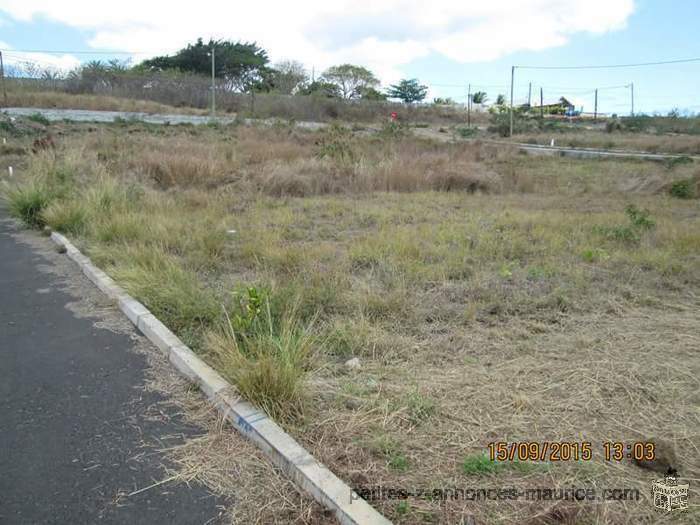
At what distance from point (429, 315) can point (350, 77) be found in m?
75.2

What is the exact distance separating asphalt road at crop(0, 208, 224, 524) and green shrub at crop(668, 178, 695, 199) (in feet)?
40.2

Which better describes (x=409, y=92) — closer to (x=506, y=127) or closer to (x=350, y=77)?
(x=350, y=77)

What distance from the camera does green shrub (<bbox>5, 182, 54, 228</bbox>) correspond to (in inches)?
348

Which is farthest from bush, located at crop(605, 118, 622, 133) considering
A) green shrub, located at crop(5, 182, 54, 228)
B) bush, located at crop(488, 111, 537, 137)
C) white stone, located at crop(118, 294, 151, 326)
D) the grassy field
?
white stone, located at crop(118, 294, 151, 326)

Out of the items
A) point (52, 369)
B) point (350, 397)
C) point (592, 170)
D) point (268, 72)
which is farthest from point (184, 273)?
point (268, 72)

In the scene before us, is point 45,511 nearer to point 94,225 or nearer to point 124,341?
point 124,341

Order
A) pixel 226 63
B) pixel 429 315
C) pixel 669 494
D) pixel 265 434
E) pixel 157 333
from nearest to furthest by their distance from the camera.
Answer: pixel 669 494 < pixel 265 434 < pixel 157 333 < pixel 429 315 < pixel 226 63

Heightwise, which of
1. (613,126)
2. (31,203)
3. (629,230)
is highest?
(613,126)

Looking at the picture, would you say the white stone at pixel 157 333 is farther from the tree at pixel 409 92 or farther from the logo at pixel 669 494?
the tree at pixel 409 92

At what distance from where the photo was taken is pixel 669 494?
253cm

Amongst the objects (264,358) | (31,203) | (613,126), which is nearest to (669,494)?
(264,358)

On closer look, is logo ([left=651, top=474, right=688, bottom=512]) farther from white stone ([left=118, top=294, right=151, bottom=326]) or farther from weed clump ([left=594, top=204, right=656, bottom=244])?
weed clump ([left=594, top=204, right=656, bottom=244])

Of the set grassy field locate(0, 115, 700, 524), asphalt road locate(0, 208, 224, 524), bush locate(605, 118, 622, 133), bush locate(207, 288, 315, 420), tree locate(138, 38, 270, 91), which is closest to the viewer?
asphalt road locate(0, 208, 224, 524)

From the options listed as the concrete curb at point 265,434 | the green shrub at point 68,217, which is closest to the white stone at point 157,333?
the concrete curb at point 265,434
